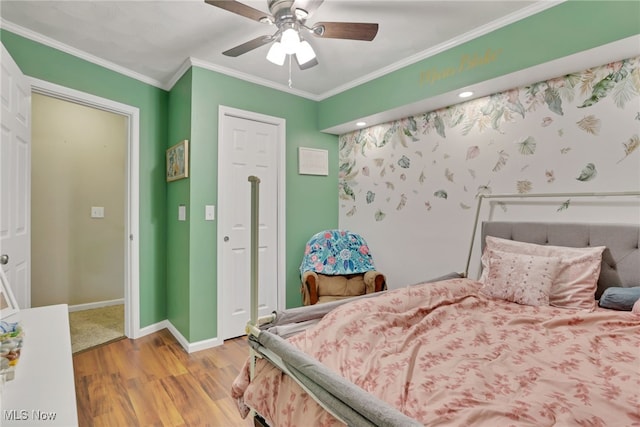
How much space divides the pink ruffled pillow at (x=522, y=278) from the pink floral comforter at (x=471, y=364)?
10cm

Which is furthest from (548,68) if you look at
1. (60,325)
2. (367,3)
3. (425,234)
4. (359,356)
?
(60,325)

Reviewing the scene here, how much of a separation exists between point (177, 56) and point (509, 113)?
2.64 metres

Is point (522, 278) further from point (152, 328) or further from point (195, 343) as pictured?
point (152, 328)

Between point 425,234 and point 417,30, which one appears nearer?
point 417,30

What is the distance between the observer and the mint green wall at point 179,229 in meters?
2.71

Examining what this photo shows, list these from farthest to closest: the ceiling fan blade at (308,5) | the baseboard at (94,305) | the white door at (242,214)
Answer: the baseboard at (94,305) < the white door at (242,214) < the ceiling fan blade at (308,5)

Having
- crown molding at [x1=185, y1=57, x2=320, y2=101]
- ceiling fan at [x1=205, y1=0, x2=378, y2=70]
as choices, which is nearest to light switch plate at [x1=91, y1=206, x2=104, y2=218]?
crown molding at [x1=185, y1=57, x2=320, y2=101]

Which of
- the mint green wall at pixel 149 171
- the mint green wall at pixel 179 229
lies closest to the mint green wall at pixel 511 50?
the mint green wall at pixel 179 229

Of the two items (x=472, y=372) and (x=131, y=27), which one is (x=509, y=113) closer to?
(x=472, y=372)

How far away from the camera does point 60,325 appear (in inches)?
55.4

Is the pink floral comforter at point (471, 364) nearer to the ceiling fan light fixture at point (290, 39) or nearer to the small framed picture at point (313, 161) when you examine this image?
the ceiling fan light fixture at point (290, 39)

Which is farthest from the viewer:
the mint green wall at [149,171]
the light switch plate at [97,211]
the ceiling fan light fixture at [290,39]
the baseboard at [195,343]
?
the light switch plate at [97,211]

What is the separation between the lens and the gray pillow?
1.64 metres

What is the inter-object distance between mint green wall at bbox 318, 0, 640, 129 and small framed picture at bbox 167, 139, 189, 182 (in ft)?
5.33
